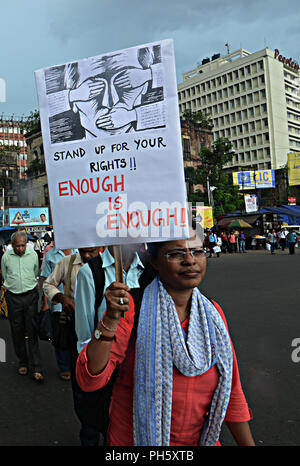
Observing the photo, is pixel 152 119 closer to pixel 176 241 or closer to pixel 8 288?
pixel 176 241

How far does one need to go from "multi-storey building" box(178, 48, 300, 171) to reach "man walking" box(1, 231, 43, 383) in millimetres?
79395

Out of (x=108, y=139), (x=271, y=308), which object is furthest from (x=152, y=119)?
(x=271, y=308)

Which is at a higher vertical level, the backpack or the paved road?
the backpack

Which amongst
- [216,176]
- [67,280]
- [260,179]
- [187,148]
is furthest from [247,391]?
[260,179]

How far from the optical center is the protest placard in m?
1.85

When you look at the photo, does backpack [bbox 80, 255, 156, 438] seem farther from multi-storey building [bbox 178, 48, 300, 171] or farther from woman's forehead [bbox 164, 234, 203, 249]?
multi-storey building [bbox 178, 48, 300, 171]

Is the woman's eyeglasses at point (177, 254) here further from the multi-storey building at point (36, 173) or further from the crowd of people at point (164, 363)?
the multi-storey building at point (36, 173)

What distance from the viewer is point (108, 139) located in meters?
1.92

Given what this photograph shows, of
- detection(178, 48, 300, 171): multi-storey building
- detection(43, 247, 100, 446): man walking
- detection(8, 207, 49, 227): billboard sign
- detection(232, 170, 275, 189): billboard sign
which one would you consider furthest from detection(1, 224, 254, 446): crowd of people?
detection(178, 48, 300, 171): multi-storey building

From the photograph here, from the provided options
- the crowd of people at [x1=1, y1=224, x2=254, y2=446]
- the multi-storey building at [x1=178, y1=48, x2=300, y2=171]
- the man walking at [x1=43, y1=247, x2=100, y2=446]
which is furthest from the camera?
the multi-storey building at [x1=178, y1=48, x2=300, y2=171]

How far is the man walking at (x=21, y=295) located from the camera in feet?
17.6

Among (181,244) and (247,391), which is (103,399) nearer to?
(181,244)

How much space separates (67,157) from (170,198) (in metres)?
0.48

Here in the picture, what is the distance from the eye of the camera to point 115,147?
75.3 inches
